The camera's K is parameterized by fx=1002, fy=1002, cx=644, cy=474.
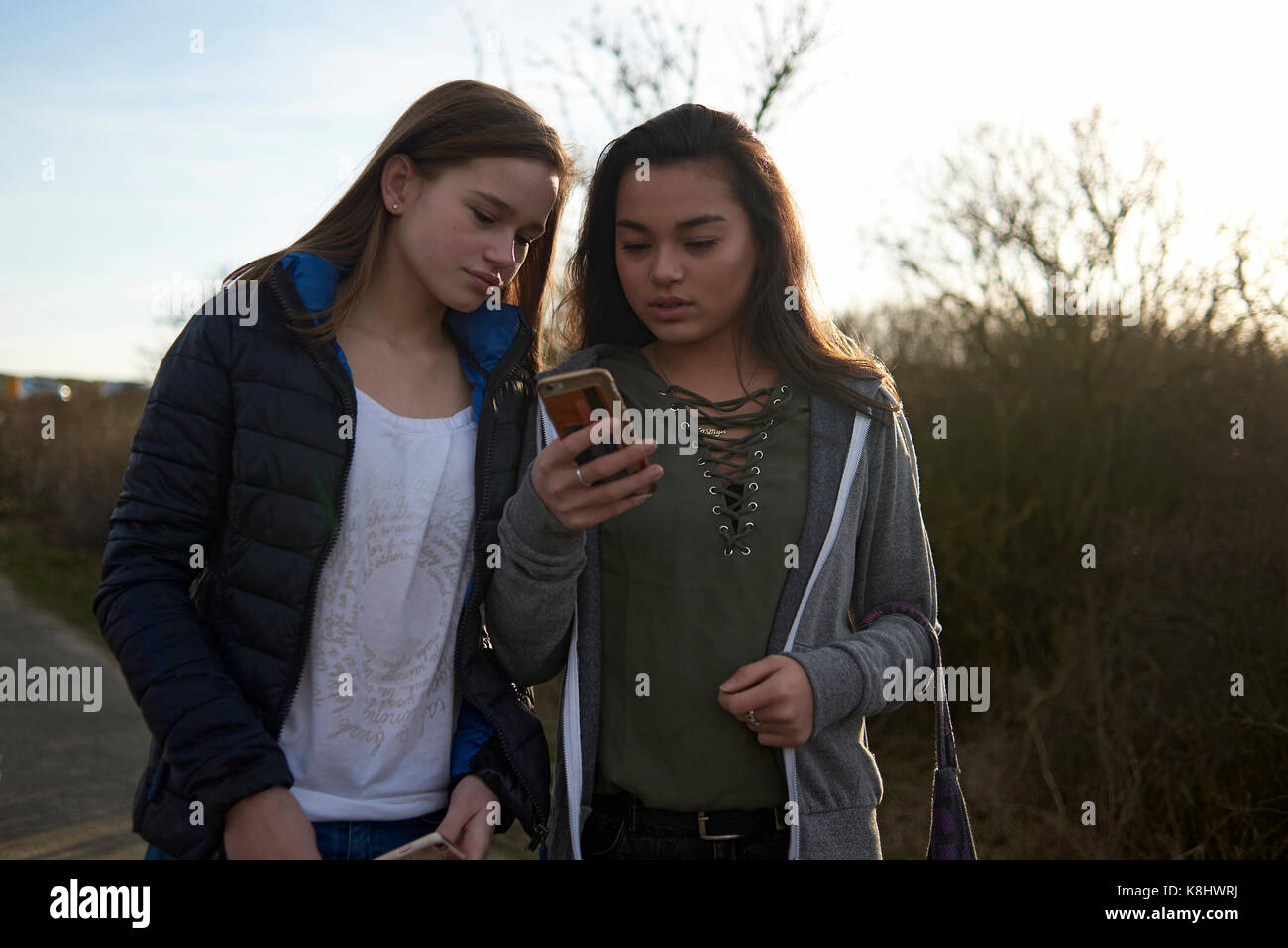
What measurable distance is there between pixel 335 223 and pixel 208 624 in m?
0.86

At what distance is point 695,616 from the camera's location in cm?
192

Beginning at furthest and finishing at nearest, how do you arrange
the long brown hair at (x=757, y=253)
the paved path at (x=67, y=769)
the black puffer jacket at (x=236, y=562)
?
the paved path at (x=67, y=769)
the long brown hair at (x=757, y=253)
the black puffer jacket at (x=236, y=562)

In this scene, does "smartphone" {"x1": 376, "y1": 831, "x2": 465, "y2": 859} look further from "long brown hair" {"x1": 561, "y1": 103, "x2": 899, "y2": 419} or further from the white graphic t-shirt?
"long brown hair" {"x1": 561, "y1": 103, "x2": 899, "y2": 419}

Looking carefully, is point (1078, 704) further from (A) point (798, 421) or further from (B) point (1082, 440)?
(A) point (798, 421)

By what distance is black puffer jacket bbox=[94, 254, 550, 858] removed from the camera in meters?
1.65

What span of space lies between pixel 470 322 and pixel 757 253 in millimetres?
640

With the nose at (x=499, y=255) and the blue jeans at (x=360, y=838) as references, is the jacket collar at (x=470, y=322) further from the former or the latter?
the blue jeans at (x=360, y=838)

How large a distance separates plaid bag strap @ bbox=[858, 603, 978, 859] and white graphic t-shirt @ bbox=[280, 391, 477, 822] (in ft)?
2.91

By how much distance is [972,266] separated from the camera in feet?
21.5

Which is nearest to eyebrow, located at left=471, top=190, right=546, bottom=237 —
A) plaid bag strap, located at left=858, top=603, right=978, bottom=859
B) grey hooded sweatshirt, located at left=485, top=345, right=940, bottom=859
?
grey hooded sweatshirt, located at left=485, top=345, right=940, bottom=859

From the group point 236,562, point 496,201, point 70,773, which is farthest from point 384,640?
point 70,773

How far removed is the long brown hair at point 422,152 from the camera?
2.01 m

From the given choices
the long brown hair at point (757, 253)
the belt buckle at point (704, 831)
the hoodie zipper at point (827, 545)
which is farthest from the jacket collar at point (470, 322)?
the belt buckle at point (704, 831)

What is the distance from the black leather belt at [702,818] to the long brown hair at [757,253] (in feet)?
2.78
